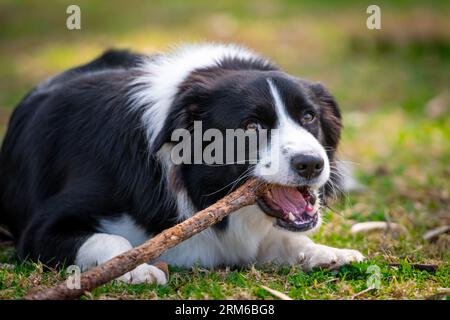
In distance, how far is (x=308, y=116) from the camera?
4.21 metres

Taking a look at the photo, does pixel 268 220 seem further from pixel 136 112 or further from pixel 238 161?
pixel 136 112

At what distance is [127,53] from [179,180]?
1.88 m

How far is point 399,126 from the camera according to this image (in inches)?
330

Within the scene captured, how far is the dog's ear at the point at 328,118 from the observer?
4508 millimetres

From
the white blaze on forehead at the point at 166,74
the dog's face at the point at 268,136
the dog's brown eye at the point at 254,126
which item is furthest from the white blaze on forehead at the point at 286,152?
the white blaze on forehead at the point at 166,74

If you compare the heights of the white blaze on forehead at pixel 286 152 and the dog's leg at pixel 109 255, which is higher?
the white blaze on forehead at pixel 286 152

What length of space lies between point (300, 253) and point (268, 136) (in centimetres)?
78

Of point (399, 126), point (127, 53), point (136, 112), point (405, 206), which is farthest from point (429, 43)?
point (136, 112)

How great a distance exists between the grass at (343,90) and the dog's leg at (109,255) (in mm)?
80

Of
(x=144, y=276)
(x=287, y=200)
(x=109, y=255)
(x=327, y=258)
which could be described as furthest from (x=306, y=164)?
(x=109, y=255)

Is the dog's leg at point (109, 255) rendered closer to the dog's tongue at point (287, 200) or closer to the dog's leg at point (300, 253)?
the dog's tongue at point (287, 200)

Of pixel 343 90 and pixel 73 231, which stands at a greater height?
pixel 343 90

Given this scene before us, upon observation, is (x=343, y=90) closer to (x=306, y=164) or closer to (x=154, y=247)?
(x=306, y=164)

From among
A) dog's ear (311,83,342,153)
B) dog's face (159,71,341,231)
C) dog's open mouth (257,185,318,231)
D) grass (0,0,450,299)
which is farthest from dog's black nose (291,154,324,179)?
dog's ear (311,83,342,153)
